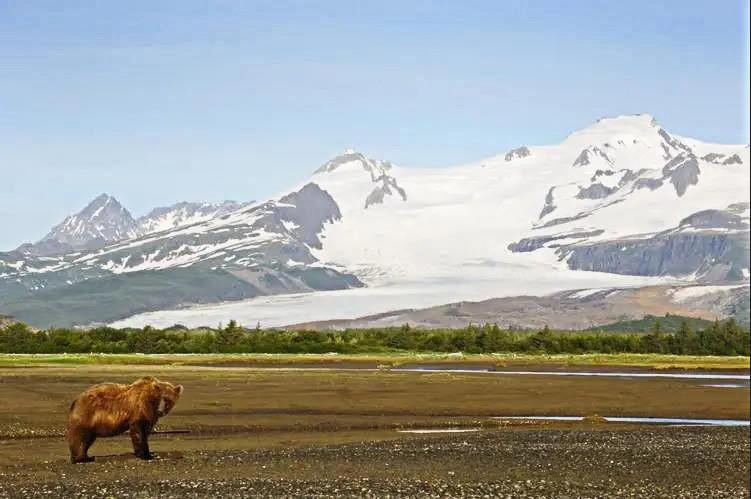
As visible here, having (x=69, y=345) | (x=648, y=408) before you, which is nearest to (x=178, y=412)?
(x=648, y=408)

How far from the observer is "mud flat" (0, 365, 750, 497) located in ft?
95.5

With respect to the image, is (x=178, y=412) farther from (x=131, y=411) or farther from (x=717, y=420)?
(x=717, y=420)

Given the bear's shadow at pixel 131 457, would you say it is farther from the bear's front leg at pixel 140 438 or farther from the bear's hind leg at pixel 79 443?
the bear's hind leg at pixel 79 443

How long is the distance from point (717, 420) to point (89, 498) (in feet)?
119

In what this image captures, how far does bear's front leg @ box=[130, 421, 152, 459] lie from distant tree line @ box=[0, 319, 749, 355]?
85386mm

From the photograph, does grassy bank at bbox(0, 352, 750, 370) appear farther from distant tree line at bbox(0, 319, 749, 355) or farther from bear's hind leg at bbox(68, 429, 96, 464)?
bear's hind leg at bbox(68, 429, 96, 464)

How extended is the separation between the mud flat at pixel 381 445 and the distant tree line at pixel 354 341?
53.4m

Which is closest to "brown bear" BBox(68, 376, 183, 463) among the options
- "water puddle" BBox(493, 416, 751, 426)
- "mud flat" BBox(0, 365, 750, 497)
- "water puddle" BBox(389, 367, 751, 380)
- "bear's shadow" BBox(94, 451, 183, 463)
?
"bear's shadow" BBox(94, 451, 183, 463)

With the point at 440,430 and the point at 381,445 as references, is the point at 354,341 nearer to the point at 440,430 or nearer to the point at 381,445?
the point at 440,430

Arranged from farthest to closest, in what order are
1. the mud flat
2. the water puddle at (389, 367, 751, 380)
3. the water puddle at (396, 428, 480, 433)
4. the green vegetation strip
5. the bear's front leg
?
the green vegetation strip < the water puddle at (389, 367, 751, 380) < the water puddle at (396, 428, 480, 433) < the bear's front leg < the mud flat

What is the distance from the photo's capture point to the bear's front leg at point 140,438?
103 feet

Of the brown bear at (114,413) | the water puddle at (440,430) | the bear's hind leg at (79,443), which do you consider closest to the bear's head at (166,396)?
the brown bear at (114,413)

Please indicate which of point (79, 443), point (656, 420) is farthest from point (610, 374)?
point (79, 443)

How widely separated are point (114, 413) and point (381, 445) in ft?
33.4
